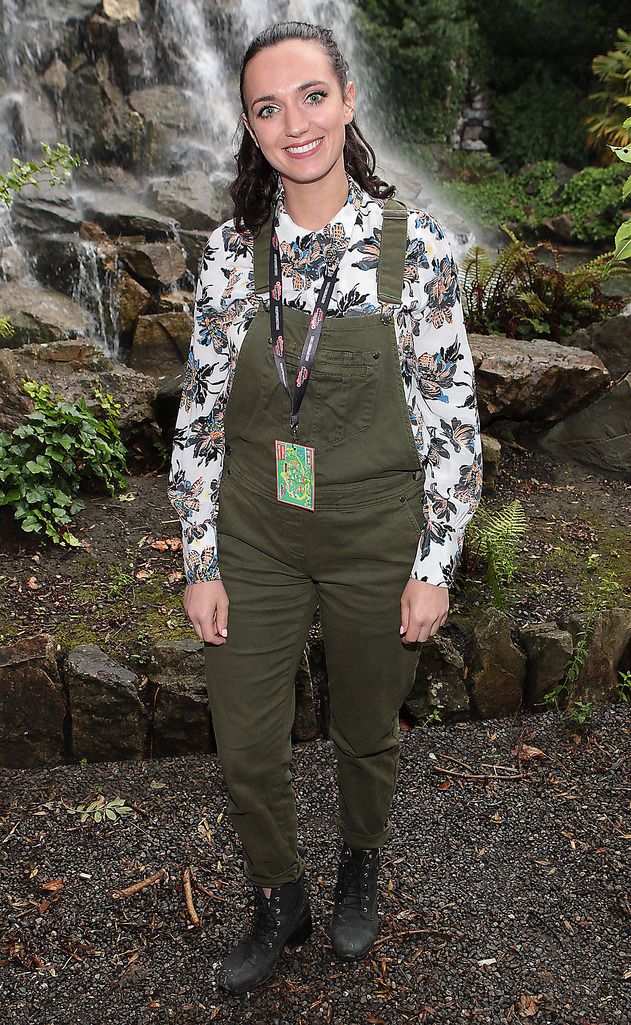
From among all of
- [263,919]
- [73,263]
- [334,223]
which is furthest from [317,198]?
[73,263]

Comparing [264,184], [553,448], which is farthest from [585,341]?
[264,184]

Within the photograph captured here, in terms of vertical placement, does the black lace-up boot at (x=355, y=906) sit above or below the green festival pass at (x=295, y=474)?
below

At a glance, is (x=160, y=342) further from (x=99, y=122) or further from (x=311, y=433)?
(x=311, y=433)

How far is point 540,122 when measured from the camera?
16.2 metres

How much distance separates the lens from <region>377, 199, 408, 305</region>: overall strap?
2.07 m

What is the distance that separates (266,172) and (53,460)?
2454 mm

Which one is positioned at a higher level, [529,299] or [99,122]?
[99,122]

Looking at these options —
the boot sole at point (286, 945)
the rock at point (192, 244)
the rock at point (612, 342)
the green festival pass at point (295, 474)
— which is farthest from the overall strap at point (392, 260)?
the rock at point (192, 244)

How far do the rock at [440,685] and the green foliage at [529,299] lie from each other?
10.9 ft

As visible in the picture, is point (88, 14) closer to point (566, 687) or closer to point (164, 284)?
point (164, 284)

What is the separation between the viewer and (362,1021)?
97.7 inches

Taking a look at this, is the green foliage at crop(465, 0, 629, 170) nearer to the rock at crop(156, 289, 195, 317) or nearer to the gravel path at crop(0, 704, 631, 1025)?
the rock at crop(156, 289, 195, 317)

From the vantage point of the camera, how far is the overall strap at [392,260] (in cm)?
207

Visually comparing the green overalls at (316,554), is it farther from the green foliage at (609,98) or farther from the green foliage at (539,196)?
the green foliage at (609,98)
